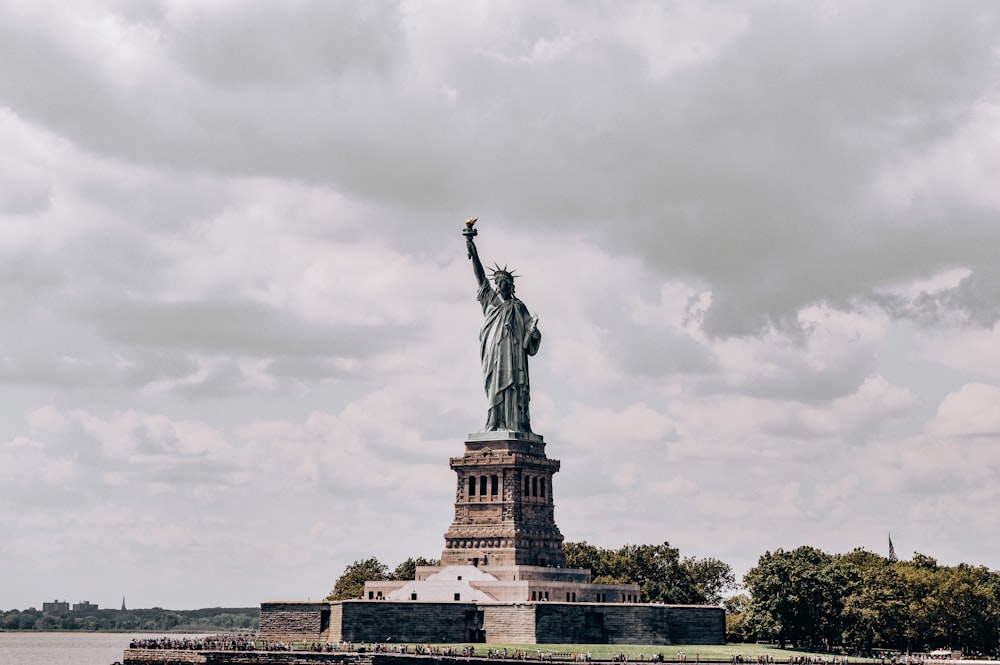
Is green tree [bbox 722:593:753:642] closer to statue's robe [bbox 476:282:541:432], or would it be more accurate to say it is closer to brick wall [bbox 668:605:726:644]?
brick wall [bbox 668:605:726:644]

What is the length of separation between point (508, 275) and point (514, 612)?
29065 mm

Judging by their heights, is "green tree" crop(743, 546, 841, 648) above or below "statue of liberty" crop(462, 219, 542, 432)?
below

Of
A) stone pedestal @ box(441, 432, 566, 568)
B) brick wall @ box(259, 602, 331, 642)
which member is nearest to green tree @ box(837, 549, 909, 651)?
stone pedestal @ box(441, 432, 566, 568)

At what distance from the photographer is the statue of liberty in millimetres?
114688

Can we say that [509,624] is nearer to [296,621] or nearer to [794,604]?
[296,621]

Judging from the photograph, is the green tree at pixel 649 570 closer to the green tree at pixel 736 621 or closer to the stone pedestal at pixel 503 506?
the green tree at pixel 736 621

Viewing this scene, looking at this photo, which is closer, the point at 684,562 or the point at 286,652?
the point at 286,652

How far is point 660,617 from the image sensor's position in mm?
103875

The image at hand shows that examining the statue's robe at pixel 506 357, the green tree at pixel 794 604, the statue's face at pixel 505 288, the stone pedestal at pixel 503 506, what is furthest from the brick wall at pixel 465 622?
the statue's face at pixel 505 288

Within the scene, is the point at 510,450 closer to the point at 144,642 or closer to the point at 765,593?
the point at 765,593

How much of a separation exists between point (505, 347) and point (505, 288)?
15.5ft

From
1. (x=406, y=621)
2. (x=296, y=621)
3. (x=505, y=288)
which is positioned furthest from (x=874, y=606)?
(x=296, y=621)

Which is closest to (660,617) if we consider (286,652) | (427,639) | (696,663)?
(696,663)

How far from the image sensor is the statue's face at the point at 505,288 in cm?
11575
